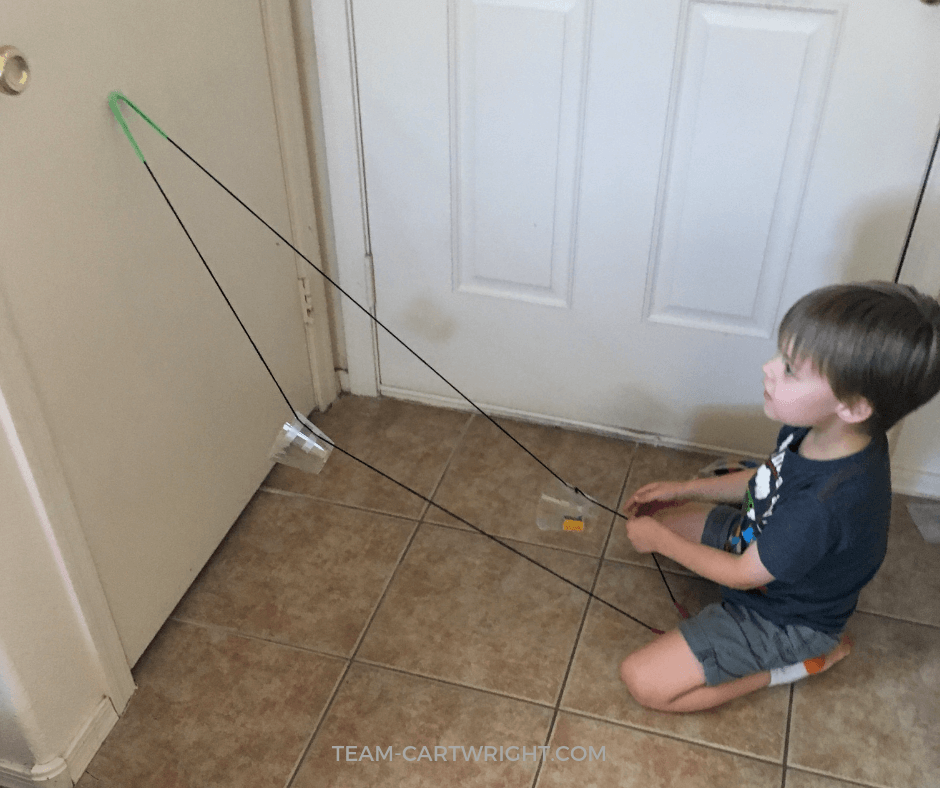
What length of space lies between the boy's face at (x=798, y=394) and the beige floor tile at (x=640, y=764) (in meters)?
0.47

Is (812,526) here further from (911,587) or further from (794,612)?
(911,587)

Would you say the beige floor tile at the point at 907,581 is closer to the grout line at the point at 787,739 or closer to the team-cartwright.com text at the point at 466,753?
the grout line at the point at 787,739

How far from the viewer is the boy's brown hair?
1019mm

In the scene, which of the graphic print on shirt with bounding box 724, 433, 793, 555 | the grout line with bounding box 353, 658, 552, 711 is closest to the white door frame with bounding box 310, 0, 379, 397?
the grout line with bounding box 353, 658, 552, 711

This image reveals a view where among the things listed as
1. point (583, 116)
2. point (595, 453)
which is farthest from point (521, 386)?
point (583, 116)

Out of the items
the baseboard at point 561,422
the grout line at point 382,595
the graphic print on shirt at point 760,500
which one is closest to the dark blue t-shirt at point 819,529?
the graphic print on shirt at point 760,500

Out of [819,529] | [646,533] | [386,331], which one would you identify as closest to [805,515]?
[819,529]

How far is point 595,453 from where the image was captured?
1719mm

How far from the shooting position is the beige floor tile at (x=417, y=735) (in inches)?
47.4

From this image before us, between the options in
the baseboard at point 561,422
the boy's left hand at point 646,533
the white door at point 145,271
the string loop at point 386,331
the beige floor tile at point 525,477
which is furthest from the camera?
the baseboard at point 561,422

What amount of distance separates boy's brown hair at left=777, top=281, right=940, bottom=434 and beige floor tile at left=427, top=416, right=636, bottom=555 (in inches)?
23.3

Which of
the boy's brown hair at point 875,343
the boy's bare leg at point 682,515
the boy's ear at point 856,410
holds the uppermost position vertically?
Answer: the boy's brown hair at point 875,343

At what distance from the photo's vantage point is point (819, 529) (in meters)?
1.13

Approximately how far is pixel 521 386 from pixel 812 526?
28.7 inches
